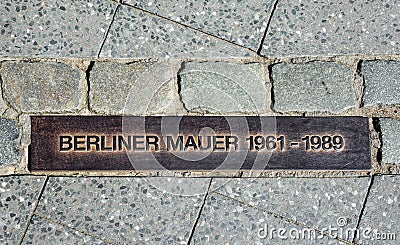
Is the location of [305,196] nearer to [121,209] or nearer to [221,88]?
[221,88]

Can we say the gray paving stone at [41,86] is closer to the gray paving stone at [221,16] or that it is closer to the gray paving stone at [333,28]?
the gray paving stone at [221,16]

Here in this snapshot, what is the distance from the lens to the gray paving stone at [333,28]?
2793 millimetres

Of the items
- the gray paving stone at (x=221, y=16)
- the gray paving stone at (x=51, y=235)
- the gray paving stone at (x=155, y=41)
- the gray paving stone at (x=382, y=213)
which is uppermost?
the gray paving stone at (x=221, y=16)

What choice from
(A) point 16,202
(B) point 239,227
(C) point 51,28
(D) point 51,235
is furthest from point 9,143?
(B) point 239,227

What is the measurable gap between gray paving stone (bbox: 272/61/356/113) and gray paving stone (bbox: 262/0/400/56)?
0.34 feet

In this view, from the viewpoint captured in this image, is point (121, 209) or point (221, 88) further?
point (221, 88)

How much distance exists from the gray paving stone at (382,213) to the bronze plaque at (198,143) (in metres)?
0.13

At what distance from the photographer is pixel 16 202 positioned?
101 inches

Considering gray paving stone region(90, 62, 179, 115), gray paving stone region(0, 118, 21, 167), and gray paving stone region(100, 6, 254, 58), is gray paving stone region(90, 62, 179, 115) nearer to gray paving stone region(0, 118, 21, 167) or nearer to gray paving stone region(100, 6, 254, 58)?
gray paving stone region(100, 6, 254, 58)

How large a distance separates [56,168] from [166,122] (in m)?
0.60

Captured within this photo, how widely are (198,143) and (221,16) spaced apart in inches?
27.8

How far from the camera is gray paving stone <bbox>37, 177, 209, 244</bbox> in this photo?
2564 mm

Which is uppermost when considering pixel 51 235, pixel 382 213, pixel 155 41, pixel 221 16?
pixel 221 16

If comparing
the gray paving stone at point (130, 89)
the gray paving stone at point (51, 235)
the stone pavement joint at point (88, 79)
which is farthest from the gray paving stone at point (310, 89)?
the gray paving stone at point (51, 235)
